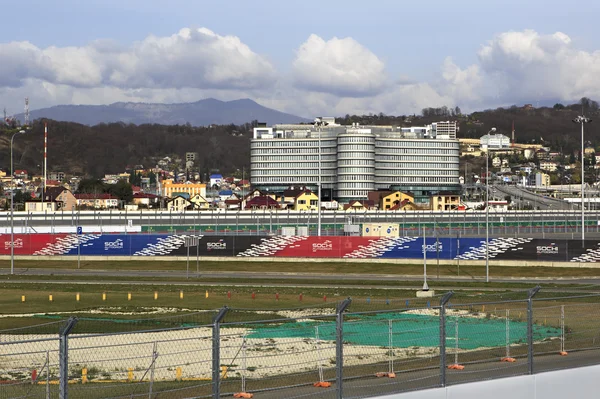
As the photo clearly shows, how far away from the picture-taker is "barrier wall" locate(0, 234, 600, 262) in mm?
73125

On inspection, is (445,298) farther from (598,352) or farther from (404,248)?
(404,248)

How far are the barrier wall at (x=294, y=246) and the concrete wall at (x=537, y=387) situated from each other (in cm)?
5839

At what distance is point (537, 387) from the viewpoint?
1436cm

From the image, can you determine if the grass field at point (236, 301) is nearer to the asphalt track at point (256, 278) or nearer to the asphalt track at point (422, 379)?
the asphalt track at point (256, 278)

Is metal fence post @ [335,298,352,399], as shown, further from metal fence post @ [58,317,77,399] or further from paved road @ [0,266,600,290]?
paved road @ [0,266,600,290]

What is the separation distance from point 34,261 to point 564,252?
47.3 meters

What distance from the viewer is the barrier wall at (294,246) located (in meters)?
73.1

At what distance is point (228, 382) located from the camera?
16.5 m

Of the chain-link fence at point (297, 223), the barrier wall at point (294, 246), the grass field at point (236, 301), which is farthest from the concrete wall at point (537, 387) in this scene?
the chain-link fence at point (297, 223)

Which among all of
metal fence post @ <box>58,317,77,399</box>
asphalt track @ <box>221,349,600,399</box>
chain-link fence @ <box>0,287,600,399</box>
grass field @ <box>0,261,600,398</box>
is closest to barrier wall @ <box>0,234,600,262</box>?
grass field @ <box>0,261,600,398</box>

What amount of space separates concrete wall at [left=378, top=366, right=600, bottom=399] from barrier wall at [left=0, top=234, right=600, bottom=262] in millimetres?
58386

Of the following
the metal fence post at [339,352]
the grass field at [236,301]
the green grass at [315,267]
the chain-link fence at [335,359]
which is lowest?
the green grass at [315,267]

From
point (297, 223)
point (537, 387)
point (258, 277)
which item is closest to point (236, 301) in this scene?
point (258, 277)

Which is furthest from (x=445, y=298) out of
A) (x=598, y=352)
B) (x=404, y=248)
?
(x=404, y=248)
